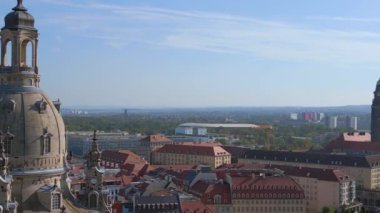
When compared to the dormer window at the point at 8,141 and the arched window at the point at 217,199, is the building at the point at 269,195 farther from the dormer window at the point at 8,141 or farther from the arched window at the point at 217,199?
the dormer window at the point at 8,141

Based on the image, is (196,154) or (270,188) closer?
(270,188)

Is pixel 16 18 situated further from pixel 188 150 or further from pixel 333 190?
pixel 188 150

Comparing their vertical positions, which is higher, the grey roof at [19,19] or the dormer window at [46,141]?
the grey roof at [19,19]

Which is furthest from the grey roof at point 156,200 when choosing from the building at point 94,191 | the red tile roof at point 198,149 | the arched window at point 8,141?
the red tile roof at point 198,149

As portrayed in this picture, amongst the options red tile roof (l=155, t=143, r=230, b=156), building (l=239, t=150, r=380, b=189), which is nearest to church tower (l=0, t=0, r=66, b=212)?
building (l=239, t=150, r=380, b=189)

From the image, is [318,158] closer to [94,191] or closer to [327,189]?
[327,189]

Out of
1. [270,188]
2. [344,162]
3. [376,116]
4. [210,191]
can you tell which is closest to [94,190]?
[210,191]

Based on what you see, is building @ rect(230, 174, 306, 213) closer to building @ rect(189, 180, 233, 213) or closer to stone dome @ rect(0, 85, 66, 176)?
building @ rect(189, 180, 233, 213)
